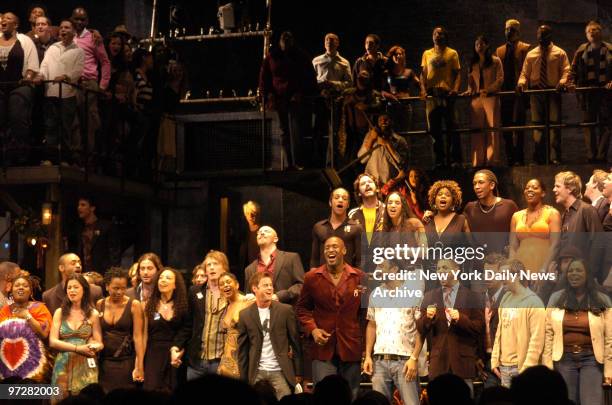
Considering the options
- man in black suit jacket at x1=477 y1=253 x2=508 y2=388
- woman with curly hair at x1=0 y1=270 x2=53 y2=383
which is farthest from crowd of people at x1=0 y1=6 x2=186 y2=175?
man in black suit jacket at x1=477 y1=253 x2=508 y2=388

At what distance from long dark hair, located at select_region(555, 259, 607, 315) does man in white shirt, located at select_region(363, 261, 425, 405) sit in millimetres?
1244

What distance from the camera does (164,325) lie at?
11.8 m

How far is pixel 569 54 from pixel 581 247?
620cm

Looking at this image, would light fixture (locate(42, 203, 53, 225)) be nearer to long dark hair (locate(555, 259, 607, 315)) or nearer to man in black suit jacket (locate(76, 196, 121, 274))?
man in black suit jacket (locate(76, 196, 121, 274))

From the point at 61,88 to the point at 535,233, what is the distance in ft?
18.4

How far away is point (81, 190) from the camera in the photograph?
15195mm

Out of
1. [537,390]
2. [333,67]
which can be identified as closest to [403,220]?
[333,67]

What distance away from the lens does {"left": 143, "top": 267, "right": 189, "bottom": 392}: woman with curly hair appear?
38.4 feet

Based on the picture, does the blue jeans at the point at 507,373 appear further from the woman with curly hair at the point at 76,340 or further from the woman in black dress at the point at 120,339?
the woman with curly hair at the point at 76,340

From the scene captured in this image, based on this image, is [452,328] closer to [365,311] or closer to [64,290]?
[365,311]

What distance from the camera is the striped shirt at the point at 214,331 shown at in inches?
460

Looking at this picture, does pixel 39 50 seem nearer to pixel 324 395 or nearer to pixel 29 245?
pixel 29 245

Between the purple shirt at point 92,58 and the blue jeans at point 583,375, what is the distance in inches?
264

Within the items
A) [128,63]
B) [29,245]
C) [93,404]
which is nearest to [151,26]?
[128,63]
